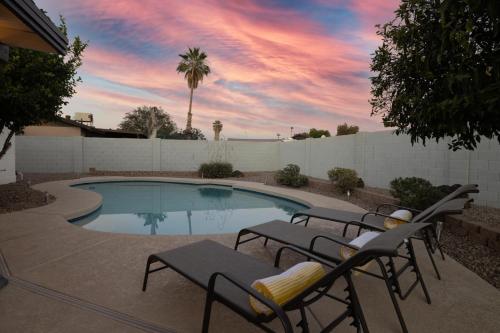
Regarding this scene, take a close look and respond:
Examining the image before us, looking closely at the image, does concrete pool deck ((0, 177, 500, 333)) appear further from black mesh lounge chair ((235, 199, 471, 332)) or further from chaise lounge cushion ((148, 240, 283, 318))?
chaise lounge cushion ((148, 240, 283, 318))

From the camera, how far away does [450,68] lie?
3.01 meters

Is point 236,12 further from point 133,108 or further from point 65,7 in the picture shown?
point 133,108

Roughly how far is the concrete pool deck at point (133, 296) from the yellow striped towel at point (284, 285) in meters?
0.55

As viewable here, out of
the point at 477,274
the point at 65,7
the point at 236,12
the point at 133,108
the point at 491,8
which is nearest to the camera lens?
the point at 491,8

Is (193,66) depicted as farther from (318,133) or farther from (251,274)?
(251,274)

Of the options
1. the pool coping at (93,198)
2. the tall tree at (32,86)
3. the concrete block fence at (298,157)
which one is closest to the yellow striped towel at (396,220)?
the pool coping at (93,198)

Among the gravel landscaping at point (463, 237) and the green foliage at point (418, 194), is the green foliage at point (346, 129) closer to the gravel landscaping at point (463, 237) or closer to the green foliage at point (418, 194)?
the gravel landscaping at point (463, 237)

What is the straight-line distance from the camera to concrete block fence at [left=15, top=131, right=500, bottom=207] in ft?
20.7

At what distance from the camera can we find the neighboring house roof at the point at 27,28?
Answer: 265 cm

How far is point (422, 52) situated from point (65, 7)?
30.3ft

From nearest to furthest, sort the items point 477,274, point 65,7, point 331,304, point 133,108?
point 331,304 < point 477,274 < point 65,7 < point 133,108

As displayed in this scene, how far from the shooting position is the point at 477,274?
11.0 ft

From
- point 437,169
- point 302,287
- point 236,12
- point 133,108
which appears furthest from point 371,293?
point 133,108

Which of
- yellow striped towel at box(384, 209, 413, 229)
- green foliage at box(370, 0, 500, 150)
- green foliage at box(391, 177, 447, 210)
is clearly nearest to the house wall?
yellow striped towel at box(384, 209, 413, 229)
